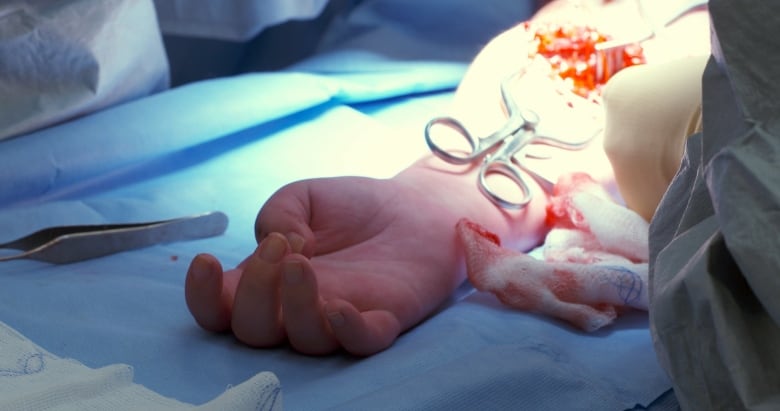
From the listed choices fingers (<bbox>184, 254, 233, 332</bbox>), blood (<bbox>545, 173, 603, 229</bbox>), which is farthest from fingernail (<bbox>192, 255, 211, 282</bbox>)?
blood (<bbox>545, 173, 603, 229</bbox>)

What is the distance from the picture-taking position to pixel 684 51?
0.92 metres

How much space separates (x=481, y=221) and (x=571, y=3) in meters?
0.38

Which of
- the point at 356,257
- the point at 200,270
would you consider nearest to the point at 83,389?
the point at 200,270

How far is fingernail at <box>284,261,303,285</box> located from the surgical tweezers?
26cm

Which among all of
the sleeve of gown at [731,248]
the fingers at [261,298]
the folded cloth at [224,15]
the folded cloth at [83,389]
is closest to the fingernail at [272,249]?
the fingers at [261,298]

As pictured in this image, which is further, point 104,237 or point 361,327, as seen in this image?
point 104,237

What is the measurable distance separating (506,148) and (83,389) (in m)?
0.46

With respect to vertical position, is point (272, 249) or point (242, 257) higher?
point (272, 249)

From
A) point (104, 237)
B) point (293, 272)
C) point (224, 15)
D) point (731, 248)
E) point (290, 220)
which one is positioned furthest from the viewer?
point (224, 15)

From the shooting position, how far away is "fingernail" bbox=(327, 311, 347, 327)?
563 millimetres

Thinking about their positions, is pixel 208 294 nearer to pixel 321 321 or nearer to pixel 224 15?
pixel 321 321

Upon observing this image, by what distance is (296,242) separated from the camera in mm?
613

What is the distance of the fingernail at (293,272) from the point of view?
548mm

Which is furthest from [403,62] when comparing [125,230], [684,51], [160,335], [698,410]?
[698,410]
